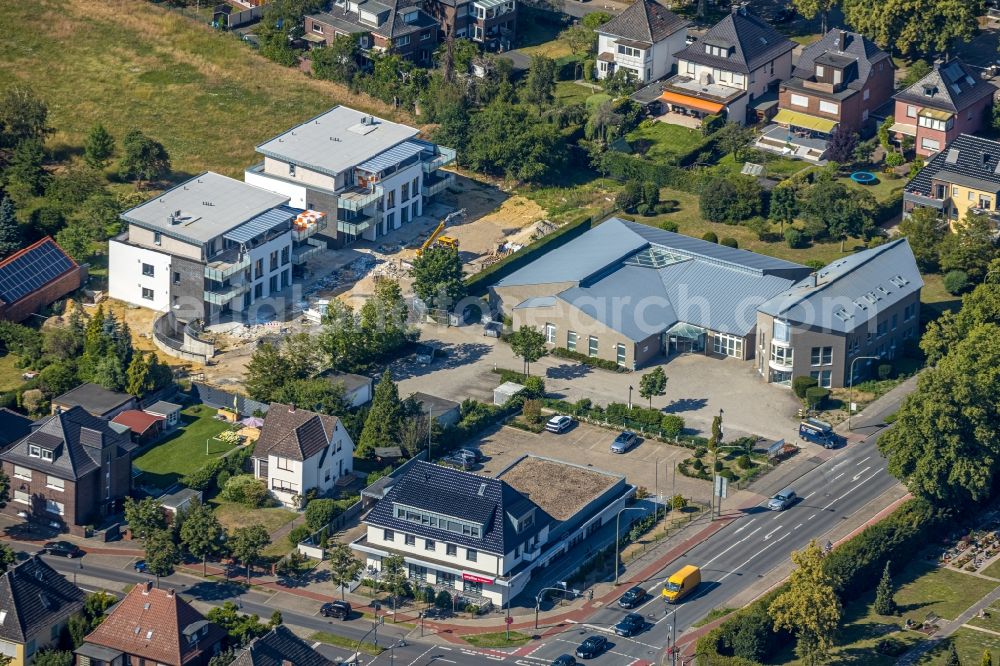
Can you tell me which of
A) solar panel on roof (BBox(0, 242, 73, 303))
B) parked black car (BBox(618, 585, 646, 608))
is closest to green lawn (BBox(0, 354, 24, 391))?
solar panel on roof (BBox(0, 242, 73, 303))

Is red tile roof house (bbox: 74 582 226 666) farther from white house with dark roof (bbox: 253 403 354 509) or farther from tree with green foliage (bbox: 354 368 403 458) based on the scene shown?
tree with green foliage (bbox: 354 368 403 458)

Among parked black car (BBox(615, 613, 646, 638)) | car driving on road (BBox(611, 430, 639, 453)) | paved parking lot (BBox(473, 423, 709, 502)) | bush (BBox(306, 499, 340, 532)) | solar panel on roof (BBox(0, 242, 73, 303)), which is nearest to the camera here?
parked black car (BBox(615, 613, 646, 638))

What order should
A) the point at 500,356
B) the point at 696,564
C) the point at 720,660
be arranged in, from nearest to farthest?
the point at 720,660
the point at 696,564
the point at 500,356

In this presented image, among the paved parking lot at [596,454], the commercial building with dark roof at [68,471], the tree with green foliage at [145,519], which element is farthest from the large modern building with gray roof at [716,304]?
the tree with green foliage at [145,519]

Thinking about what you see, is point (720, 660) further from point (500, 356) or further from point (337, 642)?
point (500, 356)

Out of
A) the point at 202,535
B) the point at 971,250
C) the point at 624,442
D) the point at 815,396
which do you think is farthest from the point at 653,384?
the point at 202,535

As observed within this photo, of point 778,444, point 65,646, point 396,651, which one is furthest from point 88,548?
point 778,444
